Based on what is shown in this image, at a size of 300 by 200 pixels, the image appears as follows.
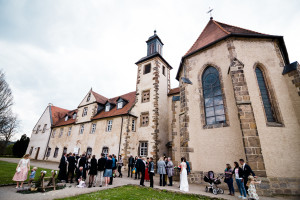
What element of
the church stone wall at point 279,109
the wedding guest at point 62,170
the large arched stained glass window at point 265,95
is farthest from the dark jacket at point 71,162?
the large arched stained glass window at point 265,95

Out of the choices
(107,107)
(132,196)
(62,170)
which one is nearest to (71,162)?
(62,170)

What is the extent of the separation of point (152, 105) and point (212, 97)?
8409mm

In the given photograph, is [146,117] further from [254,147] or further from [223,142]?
[254,147]

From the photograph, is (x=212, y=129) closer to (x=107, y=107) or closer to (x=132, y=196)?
(x=132, y=196)

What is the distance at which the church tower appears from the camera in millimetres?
16016

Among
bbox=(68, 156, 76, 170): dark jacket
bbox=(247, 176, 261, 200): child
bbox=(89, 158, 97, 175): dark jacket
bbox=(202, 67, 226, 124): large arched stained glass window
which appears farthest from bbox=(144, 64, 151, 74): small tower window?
bbox=(247, 176, 261, 200): child

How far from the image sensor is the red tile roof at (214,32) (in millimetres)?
10609

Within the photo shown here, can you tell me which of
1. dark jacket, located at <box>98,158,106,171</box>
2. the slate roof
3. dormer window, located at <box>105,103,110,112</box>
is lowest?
dark jacket, located at <box>98,158,106,171</box>

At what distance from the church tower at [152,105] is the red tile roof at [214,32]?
7.15 meters

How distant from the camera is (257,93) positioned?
8578mm

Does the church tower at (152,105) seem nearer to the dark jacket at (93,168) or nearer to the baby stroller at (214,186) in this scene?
the dark jacket at (93,168)

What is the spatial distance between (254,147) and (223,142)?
159 centimetres

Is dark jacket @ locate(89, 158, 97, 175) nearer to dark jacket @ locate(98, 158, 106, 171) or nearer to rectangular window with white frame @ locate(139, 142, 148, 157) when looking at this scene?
dark jacket @ locate(98, 158, 106, 171)

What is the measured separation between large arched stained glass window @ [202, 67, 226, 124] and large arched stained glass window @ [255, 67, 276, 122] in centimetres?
228
